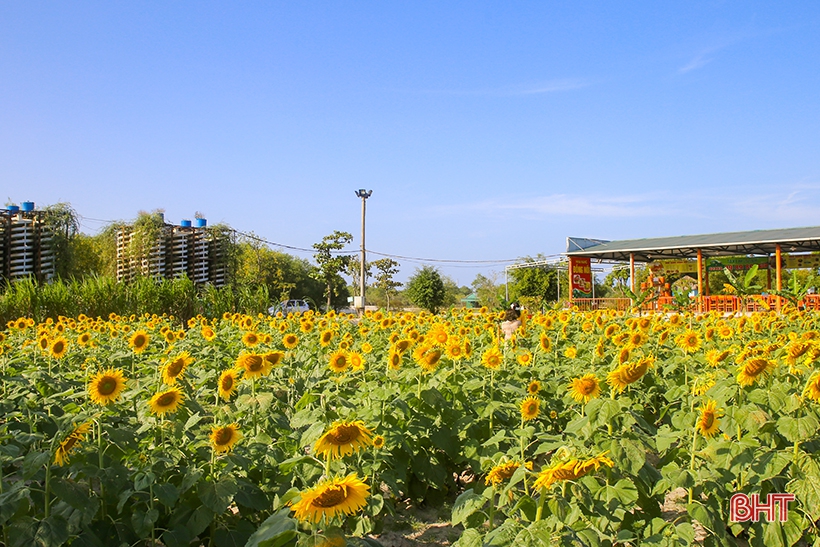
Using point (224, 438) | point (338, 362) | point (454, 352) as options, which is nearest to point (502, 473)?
point (224, 438)

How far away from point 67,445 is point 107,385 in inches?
23.5

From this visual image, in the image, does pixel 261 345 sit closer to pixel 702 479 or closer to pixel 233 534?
pixel 233 534

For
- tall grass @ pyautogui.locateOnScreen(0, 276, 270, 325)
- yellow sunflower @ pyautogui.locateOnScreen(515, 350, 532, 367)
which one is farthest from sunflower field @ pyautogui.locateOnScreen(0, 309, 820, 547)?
tall grass @ pyautogui.locateOnScreen(0, 276, 270, 325)

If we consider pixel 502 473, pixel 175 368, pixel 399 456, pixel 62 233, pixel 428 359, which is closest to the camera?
pixel 502 473

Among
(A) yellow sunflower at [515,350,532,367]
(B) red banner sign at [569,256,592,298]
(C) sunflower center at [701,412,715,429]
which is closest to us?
(C) sunflower center at [701,412,715,429]

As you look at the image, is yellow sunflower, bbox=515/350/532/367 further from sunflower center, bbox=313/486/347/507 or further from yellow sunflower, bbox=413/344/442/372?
sunflower center, bbox=313/486/347/507

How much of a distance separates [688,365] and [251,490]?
135 inches

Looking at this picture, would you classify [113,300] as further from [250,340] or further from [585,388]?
[585,388]

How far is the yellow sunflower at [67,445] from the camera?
8.65 feet

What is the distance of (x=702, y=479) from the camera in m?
2.74

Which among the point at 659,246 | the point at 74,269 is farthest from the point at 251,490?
the point at 659,246

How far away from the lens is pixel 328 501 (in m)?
1.84

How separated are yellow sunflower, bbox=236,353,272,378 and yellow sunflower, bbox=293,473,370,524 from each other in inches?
68.1

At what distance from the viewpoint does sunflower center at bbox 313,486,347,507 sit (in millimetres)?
1829
